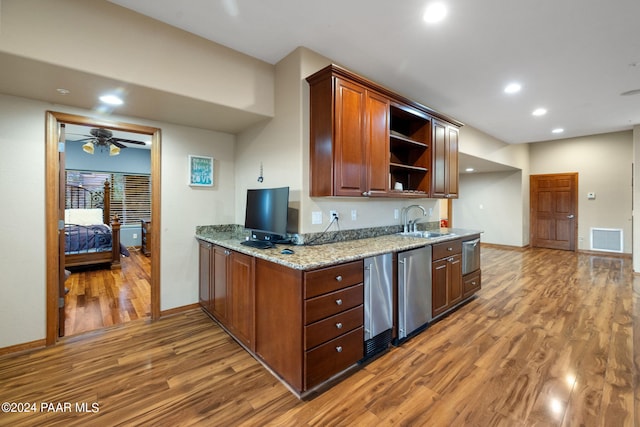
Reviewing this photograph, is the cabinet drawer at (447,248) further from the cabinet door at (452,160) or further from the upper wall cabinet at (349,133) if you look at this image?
the cabinet door at (452,160)

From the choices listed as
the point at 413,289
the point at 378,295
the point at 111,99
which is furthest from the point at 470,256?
the point at 111,99

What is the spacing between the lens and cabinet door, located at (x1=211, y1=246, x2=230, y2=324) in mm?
2725

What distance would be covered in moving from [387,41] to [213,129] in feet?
7.13

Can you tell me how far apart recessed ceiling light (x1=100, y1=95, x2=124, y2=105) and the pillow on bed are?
478 cm

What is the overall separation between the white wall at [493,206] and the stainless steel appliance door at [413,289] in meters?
6.16

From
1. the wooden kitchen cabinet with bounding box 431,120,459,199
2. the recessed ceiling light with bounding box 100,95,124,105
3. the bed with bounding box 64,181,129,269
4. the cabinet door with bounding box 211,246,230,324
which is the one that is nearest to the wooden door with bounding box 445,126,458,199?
the wooden kitchen cabinet with bounding box 431,120,459,199

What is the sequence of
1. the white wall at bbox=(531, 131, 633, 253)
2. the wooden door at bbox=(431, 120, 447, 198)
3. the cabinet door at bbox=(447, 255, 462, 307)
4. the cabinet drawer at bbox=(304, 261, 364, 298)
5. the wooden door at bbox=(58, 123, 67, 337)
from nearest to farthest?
the cabinet drawer at bbox=(304, 261, 364, 298) → the wooden door at bbox=(58, 123, 67, 337) → the cabinet door at bbox=(447, 255, 462, 307) → the wooden door at bbox=(431, 120, 447, 198) → the white wall at bbox=(531, 131, 633, 253)

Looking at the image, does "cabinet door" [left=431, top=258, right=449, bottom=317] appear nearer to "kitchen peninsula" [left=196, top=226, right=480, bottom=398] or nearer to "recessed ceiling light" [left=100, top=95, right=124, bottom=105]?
"kitchen peninsula" [left=196, top=226, right=480, bottom=398]

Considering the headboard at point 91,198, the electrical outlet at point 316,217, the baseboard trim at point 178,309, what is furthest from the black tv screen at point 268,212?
the headboard at point 91,198

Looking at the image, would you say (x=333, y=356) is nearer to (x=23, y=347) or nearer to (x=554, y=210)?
(x=23, y=347)

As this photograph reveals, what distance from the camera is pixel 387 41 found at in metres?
2.51

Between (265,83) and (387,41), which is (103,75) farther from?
(387,41)

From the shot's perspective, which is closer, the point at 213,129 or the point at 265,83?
the point at 265,83

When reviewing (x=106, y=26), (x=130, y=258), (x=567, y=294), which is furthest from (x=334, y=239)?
(x=130, y=258)
